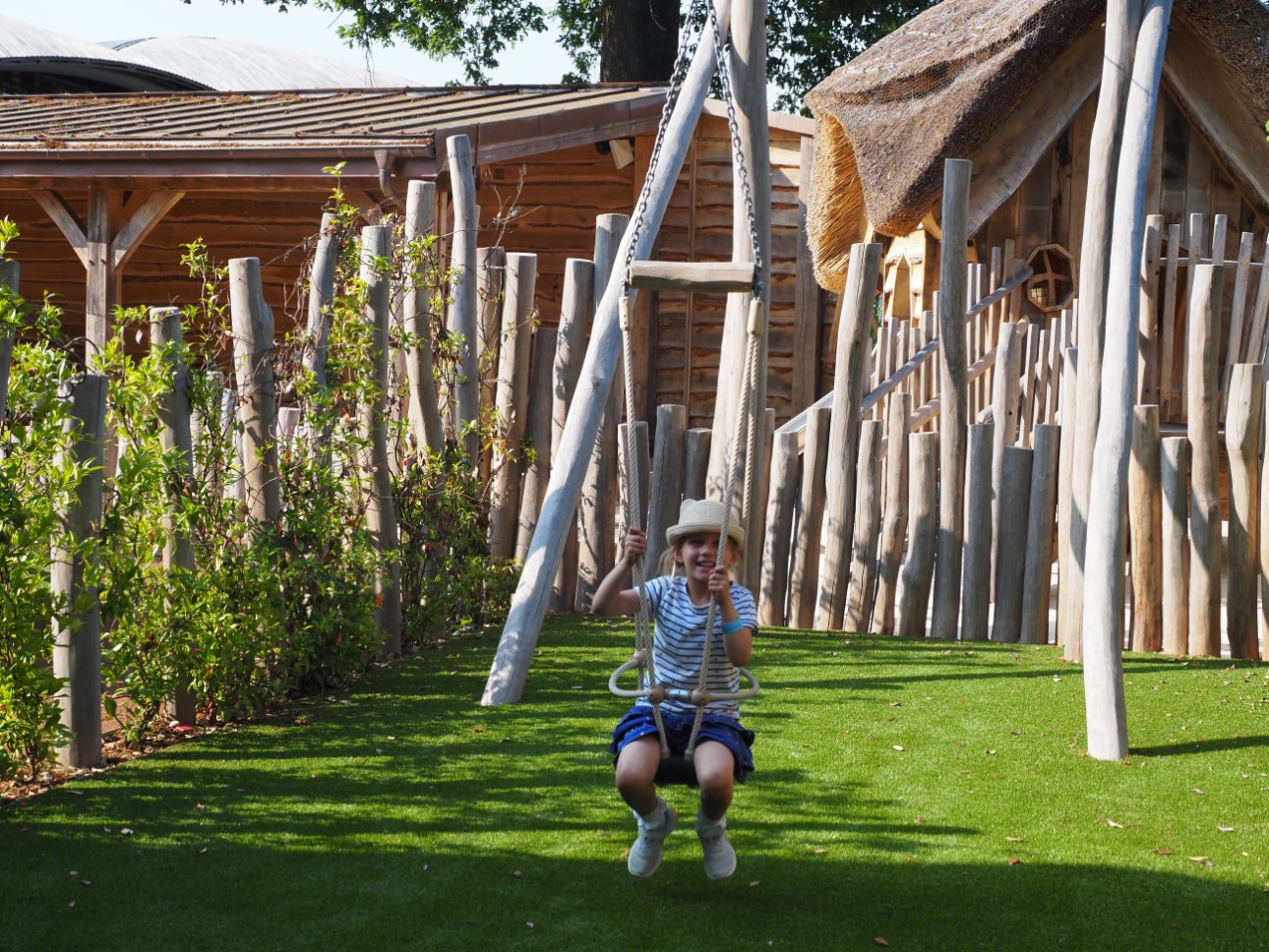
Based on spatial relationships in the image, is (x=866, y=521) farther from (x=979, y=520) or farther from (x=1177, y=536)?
(x=1177, y=536)

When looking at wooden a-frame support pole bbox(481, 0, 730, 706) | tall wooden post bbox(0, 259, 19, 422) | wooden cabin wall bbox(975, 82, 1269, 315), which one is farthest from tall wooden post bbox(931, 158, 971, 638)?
wooden cabin wall bbox(975, 82, 1269, 315)

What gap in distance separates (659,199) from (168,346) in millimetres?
2457

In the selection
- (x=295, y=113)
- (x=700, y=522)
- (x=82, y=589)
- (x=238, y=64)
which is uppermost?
(x=238, y=64)

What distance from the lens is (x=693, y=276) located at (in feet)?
15.7

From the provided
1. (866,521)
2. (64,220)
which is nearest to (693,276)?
(866,521)

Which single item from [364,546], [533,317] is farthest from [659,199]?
[364,546]

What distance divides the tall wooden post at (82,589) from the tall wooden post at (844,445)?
3.86 meters

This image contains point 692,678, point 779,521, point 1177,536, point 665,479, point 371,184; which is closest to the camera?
point 692,678

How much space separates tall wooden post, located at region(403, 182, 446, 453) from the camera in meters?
7.10

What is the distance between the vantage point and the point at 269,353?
576 centimetres

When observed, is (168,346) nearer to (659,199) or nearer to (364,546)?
(364,546)

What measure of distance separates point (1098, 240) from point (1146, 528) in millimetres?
1445

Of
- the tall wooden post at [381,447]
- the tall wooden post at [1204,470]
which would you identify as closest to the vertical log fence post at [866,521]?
the tall wooden post at [1204,470]

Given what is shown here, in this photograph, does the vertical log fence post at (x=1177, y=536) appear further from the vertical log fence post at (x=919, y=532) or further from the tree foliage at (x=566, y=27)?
the tree foliage at (x=566, y=27)
